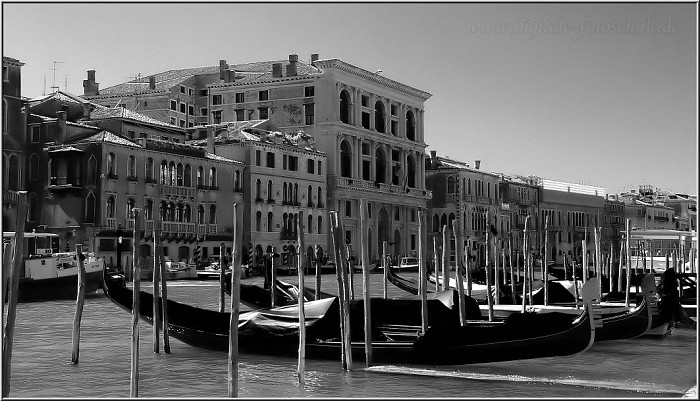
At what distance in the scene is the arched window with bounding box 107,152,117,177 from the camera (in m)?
25.9

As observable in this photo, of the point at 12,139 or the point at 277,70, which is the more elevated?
the point at 277,70

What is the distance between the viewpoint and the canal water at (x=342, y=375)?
7281 mm

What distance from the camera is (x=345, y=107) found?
3812cm

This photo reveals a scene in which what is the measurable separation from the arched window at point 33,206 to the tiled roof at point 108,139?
195 centimetres

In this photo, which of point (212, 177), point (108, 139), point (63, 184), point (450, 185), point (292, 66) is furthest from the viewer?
point (450, 185)

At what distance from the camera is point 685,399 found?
6.56 m

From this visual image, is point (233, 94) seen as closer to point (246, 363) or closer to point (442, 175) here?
point (442, 175)

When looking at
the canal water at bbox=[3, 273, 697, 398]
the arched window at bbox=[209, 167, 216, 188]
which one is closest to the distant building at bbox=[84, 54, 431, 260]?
the arched window at bbox=[209, 167, 216, 188]

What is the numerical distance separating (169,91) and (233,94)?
103 inches

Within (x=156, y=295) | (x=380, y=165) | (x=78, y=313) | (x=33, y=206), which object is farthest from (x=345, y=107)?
(x=78, y=313)

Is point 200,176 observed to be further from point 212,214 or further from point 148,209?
point 148,209

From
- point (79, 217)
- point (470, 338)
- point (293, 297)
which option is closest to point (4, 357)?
point (470, 338)

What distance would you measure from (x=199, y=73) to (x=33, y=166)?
1590 centimetres

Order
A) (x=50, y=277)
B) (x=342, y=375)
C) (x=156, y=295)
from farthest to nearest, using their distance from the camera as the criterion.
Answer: (x=50, y=277) < (x=156, y=295) < (x=342, y=375)
